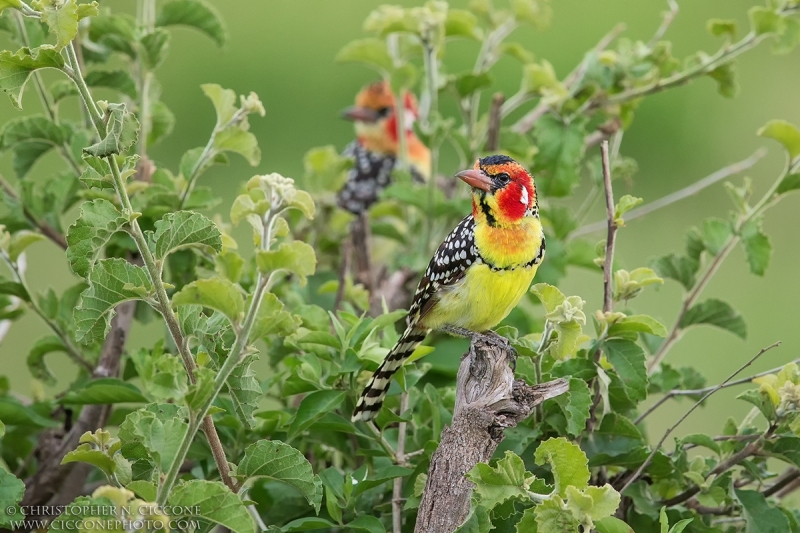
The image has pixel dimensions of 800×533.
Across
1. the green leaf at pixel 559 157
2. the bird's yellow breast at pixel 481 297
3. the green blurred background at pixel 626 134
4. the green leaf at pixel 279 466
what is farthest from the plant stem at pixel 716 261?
the green blurred background at pixel 626 134

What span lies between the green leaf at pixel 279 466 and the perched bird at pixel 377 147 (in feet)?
8.66

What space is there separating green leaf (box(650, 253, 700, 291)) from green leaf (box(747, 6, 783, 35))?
0.69 m

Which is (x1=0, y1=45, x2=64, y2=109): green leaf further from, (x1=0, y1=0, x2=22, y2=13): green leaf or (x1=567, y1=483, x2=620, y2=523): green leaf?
(x1=567, y1=483, x2=620, y2=523): green leaf

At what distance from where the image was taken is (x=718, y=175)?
2.74m

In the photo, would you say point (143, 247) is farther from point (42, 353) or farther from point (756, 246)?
point (756, 246)

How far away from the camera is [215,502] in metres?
1.30

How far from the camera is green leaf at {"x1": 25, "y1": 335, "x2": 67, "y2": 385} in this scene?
2092 millimetres

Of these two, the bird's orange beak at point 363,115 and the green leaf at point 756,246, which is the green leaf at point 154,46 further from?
the bird's orange beak at point 363,115

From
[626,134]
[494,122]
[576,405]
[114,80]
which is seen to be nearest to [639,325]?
[576,405]

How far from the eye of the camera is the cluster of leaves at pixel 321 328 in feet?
4.44

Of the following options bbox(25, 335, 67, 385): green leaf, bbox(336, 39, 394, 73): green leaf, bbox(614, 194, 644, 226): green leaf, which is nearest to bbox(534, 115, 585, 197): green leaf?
bbox(336, 39, 394, 73): green leaf

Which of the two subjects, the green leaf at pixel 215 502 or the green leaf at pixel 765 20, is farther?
the green leaf at pixel 765 20

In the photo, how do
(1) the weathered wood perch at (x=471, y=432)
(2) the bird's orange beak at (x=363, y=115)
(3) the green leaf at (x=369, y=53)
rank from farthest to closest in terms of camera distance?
1. (2) the bird's orange beak at (x=363, y=115)
2. (3) the green leaf at (x=369, y=53)
3. (1) the weathered wood perch at (x=471, y=432)

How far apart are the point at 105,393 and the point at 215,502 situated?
62cm
